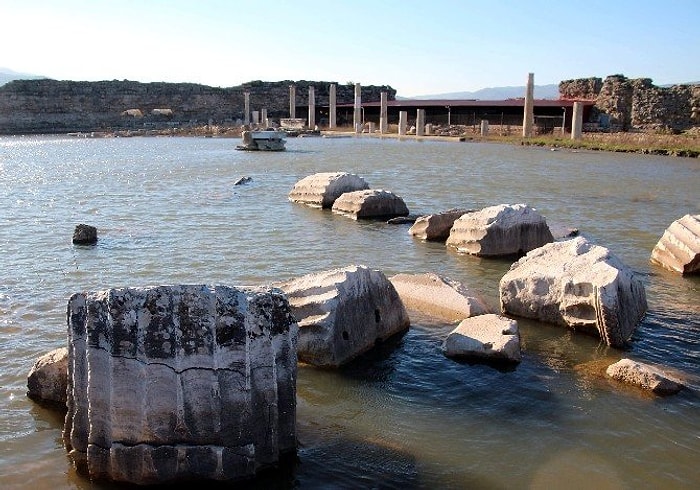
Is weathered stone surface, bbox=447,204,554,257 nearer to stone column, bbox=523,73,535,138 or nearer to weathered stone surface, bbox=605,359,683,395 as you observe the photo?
Result: weathered stone surface, bbox=605,359,683,395

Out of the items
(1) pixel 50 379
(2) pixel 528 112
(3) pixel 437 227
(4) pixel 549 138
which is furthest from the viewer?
(2) pixel 528 112

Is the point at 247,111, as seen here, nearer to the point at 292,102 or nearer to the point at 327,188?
the point at 292,102

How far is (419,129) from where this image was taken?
160 feet

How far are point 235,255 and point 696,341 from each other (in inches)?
260

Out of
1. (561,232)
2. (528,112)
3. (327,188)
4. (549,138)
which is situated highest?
(528,112)

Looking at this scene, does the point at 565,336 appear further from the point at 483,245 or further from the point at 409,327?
the point at 483,245

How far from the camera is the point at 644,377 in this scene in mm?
5863

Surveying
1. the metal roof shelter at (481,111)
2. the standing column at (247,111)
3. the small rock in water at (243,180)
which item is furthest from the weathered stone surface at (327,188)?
the standing column at (247,111)

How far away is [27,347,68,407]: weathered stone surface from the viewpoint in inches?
214

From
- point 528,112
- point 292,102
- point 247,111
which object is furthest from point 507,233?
point 292,102

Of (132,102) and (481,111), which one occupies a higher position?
(132,102)

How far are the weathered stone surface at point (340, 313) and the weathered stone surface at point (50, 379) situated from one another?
1.96 metres

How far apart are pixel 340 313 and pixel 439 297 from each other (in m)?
2.01

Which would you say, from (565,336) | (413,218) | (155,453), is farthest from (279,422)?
(413,218)
